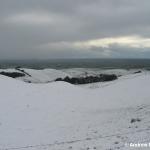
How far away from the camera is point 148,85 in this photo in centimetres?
2817

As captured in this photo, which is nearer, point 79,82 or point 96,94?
point 96,94

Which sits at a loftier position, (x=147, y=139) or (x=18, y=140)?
(x=147, y=139)

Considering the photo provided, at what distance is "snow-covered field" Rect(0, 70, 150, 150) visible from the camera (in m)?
12.6

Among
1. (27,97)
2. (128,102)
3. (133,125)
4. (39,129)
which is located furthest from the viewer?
(27,97)

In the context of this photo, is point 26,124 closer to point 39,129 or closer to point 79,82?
point 39,129

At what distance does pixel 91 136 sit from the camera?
13367mm

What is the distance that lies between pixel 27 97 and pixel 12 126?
25.2 feet

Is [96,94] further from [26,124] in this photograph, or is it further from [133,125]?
[133,125]

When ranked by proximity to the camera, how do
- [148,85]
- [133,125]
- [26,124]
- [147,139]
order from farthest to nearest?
[148,85]
[26,124]
[133,125]
[147,139]

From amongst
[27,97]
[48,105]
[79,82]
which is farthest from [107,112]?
[79,82]

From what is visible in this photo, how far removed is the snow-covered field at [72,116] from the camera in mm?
12633

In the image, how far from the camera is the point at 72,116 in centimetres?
2055

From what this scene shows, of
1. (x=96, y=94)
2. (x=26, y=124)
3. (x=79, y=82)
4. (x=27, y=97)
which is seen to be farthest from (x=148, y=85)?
(x=79, y=82)

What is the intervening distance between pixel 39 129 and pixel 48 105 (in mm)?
7017
